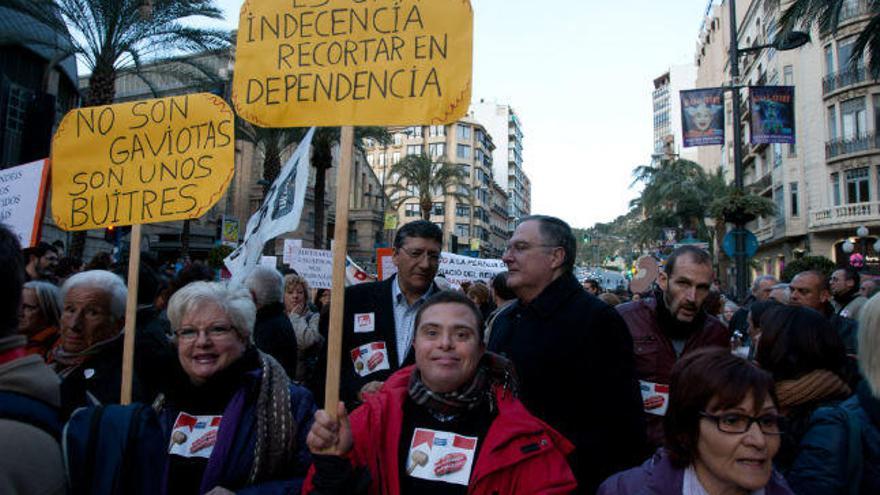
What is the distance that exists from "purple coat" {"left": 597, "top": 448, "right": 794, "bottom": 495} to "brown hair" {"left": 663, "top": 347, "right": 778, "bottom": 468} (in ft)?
0.14

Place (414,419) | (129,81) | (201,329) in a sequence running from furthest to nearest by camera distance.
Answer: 1. (129,81)
2. (201,329)
3. (414,419)

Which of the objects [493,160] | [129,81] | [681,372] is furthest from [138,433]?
[493,160]

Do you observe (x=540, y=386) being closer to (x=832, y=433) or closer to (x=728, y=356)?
(x=728, y=356)

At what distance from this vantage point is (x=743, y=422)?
2070mm

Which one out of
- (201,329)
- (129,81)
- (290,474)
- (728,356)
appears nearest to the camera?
(728,356)

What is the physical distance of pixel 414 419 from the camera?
2.41 m

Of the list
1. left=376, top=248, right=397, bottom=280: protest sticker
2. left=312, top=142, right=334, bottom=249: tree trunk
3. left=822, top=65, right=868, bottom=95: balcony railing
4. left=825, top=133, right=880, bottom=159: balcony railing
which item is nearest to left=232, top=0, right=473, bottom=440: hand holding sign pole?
left=376, top=248, right=397, bottom=280: protest sticker

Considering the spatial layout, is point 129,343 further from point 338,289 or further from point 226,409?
point 338,289

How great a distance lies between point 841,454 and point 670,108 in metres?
113

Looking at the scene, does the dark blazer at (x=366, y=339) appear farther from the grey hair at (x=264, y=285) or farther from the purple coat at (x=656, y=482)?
the purple coat at (x=656, y=482)

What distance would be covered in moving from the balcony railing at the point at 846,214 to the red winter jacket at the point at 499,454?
115 ft

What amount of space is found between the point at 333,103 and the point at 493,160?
106335 millimetres

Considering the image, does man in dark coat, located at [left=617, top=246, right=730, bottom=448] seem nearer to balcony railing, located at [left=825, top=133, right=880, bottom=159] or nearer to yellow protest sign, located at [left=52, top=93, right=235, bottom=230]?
yellow protest sign, located at [left=52, top=93, right=235, bottom=230]

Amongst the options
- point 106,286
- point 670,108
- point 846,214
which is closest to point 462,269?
point 106,286
